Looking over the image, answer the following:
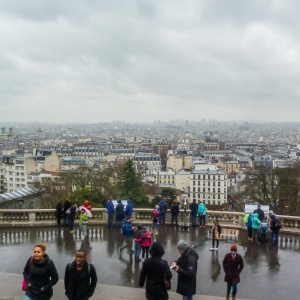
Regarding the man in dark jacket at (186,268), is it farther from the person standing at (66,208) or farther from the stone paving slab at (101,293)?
the person standing at (66,208)

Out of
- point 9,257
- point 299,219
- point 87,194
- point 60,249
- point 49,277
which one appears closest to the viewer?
point 49,277

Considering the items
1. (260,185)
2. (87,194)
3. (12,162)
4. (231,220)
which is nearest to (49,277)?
(231,220)

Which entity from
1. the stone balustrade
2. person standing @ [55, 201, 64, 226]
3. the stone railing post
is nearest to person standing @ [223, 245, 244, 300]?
the stone balustrade

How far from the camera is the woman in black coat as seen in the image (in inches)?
269

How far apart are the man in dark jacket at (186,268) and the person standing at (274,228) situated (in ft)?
21.1

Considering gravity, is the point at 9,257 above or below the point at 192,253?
below

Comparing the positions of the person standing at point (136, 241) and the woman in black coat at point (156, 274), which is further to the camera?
the person standing at point (136, 241)

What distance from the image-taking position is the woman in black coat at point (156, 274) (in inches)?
269

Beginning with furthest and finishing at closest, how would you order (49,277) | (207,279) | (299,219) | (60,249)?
1. (299,219)
2. (60,249)
3. (207,279)
4. (49,277)

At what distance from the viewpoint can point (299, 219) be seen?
15.2 meters

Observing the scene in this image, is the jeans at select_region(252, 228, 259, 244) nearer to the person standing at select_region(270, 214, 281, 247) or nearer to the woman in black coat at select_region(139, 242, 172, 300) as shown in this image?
the person standing at select_region(270, 214, 281, 247)

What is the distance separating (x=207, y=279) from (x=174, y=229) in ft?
16.8

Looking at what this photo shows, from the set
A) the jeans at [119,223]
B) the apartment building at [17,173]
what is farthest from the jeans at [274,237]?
the apartment building at [17,173]

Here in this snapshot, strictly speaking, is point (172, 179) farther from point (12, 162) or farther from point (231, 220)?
point (231, 220)
